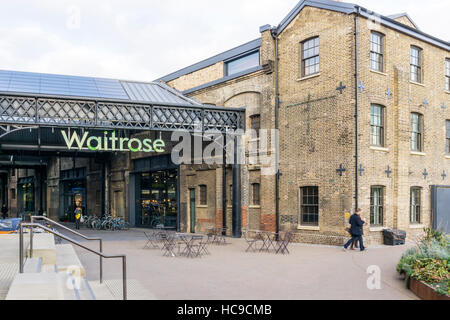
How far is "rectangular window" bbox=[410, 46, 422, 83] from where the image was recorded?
64.4 ft

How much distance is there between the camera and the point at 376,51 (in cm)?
1802

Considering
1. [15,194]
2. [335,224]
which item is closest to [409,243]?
[335,224]

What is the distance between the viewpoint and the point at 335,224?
17141 mm

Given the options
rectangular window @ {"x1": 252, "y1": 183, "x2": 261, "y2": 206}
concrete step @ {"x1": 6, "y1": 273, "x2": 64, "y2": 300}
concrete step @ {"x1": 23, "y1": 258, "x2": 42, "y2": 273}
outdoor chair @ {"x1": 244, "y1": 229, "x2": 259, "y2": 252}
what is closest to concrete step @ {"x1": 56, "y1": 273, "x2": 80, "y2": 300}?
concrete step @ {"x1": 6, "y1": 273, "x2": 64, "y2": 300}

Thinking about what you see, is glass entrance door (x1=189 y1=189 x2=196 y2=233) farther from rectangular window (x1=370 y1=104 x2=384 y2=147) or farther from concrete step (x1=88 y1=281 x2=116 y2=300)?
concrete step (x1=88 y1=281 x2=116 y2=300)

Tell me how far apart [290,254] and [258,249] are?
5.21 ft

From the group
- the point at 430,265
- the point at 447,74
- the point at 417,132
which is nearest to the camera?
the point at 430,265

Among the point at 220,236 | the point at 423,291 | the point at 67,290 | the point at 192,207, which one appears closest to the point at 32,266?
the point at 67,290

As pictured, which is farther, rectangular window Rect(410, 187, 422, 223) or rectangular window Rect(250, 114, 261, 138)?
rectangular window Rect(250, 114, 261, 138)

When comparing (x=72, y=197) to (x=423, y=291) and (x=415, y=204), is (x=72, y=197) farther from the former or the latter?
(x=423, y=291)

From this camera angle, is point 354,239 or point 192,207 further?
point 192,207

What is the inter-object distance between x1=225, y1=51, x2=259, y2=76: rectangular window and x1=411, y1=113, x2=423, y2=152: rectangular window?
24.7 ft

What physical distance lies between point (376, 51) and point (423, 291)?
454 inches

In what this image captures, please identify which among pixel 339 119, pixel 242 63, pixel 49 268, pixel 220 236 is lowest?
pixel 220 236
